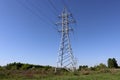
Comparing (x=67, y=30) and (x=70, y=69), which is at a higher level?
(x=67, y=30)

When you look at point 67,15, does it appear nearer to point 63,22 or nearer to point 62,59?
point 63,22

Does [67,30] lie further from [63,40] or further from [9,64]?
[9,64]

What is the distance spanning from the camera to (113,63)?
77875mm

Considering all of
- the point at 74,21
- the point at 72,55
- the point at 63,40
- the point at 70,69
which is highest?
the point at 74,21

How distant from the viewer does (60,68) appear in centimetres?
3603

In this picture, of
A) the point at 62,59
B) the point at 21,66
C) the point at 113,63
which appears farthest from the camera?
the point at 113,63

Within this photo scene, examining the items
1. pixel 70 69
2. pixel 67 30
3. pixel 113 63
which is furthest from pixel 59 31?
pixel 113 63

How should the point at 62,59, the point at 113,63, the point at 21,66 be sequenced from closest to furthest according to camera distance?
the point at 62,59 → the point at 21,66 → the point at 113,63

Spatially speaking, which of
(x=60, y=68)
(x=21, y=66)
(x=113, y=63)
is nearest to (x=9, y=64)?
(x=21, y=66)

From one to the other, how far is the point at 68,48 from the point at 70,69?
4526mm

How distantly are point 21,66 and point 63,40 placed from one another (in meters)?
17.4

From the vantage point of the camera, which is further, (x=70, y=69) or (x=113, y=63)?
(x=113, y=63)

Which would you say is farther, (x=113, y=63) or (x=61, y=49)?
(x=113, y=63)

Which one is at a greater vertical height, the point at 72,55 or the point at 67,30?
the point at 67,30
